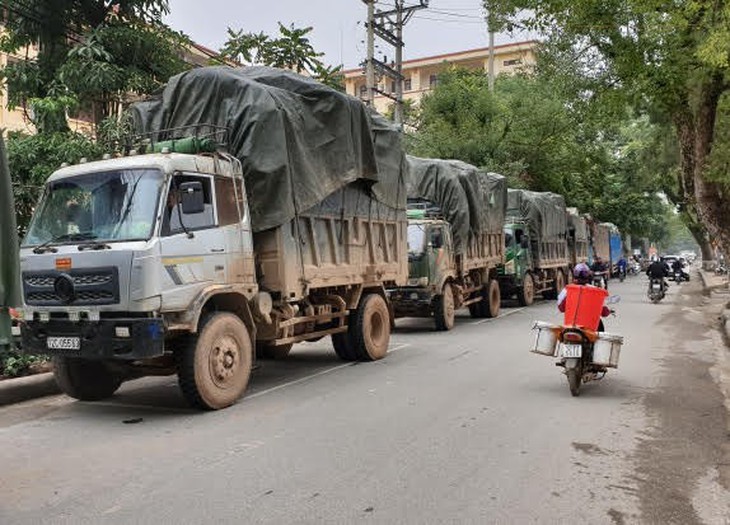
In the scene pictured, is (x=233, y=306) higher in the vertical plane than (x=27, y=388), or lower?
higher

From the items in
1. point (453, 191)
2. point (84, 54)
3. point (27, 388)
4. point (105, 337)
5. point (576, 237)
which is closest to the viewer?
point (105, 337)

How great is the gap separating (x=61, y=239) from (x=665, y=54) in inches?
379

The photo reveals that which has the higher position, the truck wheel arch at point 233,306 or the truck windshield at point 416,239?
the truck windshield at point 416,239

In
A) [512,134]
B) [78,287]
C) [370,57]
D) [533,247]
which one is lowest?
[78,287]

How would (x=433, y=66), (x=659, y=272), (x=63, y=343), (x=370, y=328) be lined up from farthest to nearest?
1. (x=433, y=66)
2. (x=659, y=272)
3. (x=370, y=328)
4. (x=63, y=343)

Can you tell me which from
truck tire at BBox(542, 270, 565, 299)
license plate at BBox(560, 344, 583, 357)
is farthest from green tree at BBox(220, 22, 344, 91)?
truck tire at BBox(542, 270, 565, 299)

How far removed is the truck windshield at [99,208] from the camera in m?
6.91

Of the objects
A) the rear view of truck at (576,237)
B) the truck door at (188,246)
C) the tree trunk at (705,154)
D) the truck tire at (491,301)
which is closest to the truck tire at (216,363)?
the truck door at (188,246)

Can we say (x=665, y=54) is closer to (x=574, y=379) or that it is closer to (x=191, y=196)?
(x=574, y=379)

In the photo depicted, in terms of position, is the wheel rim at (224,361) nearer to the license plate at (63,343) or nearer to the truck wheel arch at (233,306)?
the truck wheel arch at (233,306)

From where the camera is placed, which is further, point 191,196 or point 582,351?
point 582,351

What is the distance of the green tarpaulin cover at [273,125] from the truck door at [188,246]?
83 cm

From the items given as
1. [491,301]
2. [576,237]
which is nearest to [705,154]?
[491,301]

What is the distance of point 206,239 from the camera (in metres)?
7.38
